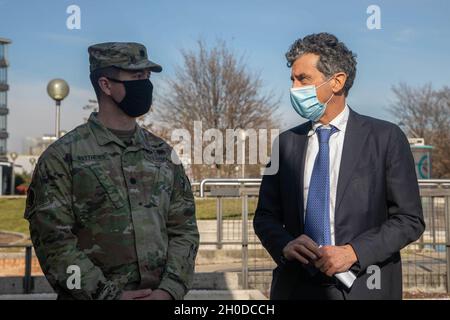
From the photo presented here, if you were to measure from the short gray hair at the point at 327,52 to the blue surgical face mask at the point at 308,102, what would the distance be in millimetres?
99

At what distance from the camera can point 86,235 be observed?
278cm

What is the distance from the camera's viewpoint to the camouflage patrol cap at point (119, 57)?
2.95 m

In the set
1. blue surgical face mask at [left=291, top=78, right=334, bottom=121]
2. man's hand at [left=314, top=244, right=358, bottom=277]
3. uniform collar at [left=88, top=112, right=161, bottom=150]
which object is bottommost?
man's hand at [left=314, top=244, right=358, bottom=277]

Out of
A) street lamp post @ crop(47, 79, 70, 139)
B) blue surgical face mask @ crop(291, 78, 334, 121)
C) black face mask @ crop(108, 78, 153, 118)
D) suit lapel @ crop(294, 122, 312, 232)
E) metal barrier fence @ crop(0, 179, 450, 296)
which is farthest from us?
street lamp post @ crop(47, 79, 70, 139)

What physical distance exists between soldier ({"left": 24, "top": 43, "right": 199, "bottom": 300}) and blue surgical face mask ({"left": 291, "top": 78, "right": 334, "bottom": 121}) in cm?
71

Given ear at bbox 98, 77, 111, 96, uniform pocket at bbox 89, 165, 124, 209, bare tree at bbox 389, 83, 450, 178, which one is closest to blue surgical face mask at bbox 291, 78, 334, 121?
ear at bbox 98, 77, 111, 96

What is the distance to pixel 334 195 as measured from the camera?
3.01 m

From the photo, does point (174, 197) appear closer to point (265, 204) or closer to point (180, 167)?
point (180, 167)

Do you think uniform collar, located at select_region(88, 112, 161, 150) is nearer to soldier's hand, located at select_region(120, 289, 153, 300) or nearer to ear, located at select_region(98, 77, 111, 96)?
ear, located at select_region(98, 77, 111, 96)

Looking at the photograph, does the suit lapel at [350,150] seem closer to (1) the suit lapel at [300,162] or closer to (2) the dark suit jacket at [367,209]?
(2) the dark suit jacket at [367,209]

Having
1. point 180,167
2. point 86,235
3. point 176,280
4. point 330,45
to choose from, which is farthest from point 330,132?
point 86,235

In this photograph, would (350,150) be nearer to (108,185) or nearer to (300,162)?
(300,162)

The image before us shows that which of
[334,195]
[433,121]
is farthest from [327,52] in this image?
[433,121]

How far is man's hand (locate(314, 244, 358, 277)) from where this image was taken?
2818 mm
